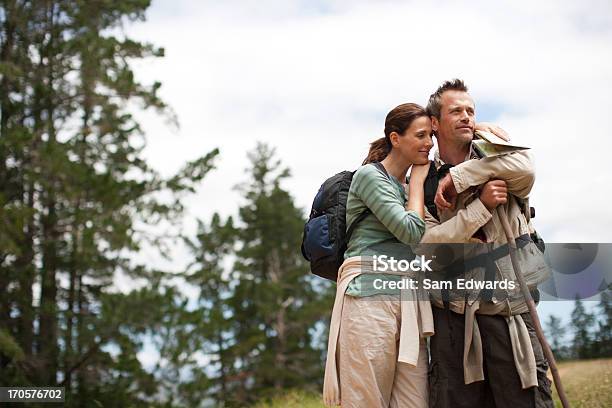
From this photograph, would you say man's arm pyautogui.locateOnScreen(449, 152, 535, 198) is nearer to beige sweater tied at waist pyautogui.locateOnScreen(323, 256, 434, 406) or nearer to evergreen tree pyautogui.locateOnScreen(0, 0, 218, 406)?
beige sweater tied at waist pyautogui.locateOnScreen(323, 256, 434, 406)

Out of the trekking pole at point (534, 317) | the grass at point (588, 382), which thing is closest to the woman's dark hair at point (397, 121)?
the trekking pole at point (534, 317)

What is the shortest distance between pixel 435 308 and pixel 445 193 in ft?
1.71

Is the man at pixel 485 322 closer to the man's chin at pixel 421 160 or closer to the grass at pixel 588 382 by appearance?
the man's chin at pixel 421 160

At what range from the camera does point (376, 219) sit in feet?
11.7

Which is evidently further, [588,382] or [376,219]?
[588,382]

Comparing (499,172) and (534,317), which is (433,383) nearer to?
(534,317)

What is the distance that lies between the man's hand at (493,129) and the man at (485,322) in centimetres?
16

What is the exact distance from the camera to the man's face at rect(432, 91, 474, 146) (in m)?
3.58

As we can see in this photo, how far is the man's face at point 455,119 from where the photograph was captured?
141 inches

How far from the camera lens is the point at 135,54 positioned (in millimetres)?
14555

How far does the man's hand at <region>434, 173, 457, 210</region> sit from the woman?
10 centimetres

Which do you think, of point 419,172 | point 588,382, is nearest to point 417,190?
point 419,172

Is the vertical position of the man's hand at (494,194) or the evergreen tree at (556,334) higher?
the man's hand at (494,194)

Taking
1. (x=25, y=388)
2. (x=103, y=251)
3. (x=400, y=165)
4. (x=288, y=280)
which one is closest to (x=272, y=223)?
(x=288, y=280)
